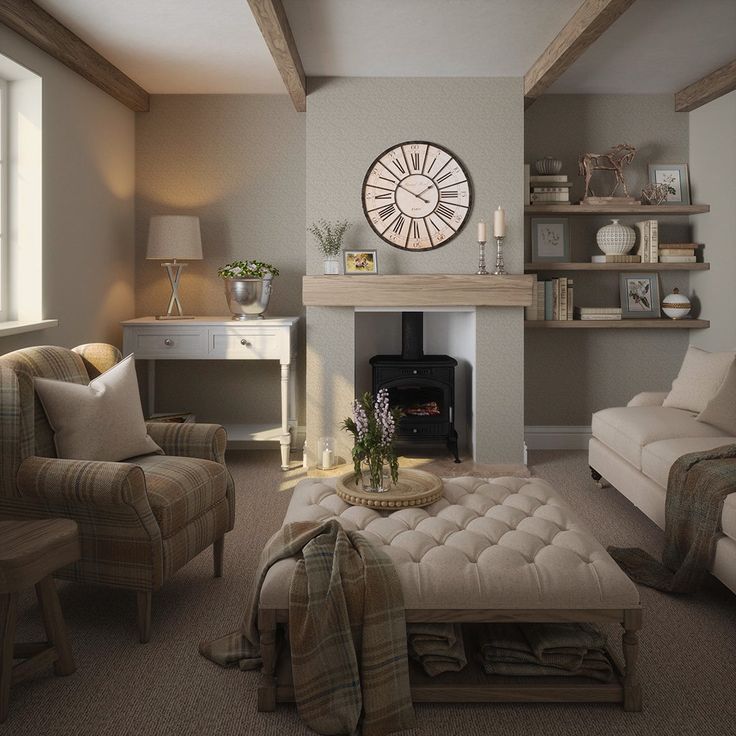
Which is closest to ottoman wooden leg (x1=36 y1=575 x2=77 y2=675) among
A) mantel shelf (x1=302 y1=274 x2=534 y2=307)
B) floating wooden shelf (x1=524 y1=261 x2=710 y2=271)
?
mantel shelf (x1=302 y1=274 x2=534 y2=307)

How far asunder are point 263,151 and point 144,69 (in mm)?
981

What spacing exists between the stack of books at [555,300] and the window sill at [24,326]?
299 cm

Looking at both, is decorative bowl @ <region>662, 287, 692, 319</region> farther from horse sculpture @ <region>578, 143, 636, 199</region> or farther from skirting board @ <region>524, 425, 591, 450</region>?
skirting board @ <region>524, 425, 591, 450</region>

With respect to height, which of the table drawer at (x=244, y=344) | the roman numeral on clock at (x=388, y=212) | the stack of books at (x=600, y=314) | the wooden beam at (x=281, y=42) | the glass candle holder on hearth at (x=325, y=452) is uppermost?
the wooden beam at (x=281, y=42)

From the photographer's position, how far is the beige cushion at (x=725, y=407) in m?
3.56

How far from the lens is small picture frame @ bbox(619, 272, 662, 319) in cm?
539

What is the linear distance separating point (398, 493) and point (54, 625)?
118cm

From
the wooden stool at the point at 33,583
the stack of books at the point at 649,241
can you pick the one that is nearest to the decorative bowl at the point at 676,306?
the stack of books at the point at 649,241

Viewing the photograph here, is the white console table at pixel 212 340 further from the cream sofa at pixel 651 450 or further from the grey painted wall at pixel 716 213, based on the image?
the grey painted wall at pixel 716 213

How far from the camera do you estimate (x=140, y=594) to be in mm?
2537

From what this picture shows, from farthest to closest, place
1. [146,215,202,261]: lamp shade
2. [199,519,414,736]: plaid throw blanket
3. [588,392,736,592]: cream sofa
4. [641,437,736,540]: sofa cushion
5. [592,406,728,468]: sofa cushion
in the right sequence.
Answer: [146,215,202,261]: lamp shade < [592,406,728,468]: sofa cushion < [641,437,736,540]: sofa cushion < [588,392,736,592]: cream sofa < [199,519,414,736]: plaid throw blanket

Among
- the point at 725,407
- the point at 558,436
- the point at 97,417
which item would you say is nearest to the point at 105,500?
the point at 97,417

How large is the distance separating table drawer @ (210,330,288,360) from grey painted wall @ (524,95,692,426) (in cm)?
187

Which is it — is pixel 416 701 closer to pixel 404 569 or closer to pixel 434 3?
pixel 404 569
